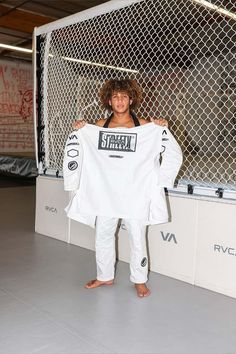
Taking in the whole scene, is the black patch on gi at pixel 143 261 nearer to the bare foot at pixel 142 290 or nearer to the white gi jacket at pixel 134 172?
the bare foot at pixel 142 290

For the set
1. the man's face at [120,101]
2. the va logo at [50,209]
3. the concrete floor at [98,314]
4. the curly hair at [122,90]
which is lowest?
the concrete floor at [98,314]

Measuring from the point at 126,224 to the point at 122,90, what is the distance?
2.77ft

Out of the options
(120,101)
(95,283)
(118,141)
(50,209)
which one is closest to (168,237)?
(95,283)

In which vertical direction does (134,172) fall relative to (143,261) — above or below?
above

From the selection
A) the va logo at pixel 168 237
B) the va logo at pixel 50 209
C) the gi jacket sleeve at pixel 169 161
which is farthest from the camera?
the va logo at pixel 50 209

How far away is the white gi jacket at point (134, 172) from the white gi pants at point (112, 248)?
7 centimetres

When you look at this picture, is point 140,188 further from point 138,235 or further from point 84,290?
point 84,290

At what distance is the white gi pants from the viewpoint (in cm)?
229

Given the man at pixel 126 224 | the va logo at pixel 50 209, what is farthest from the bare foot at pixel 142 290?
the va logo at pixel 50 209

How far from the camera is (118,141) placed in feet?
7.57

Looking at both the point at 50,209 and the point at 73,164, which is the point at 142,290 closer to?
the point at 73,164

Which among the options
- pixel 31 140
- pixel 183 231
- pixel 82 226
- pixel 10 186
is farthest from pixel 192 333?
pixel 31 140

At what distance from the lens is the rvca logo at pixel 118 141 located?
90.1 inches

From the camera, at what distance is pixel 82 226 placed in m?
3.33
